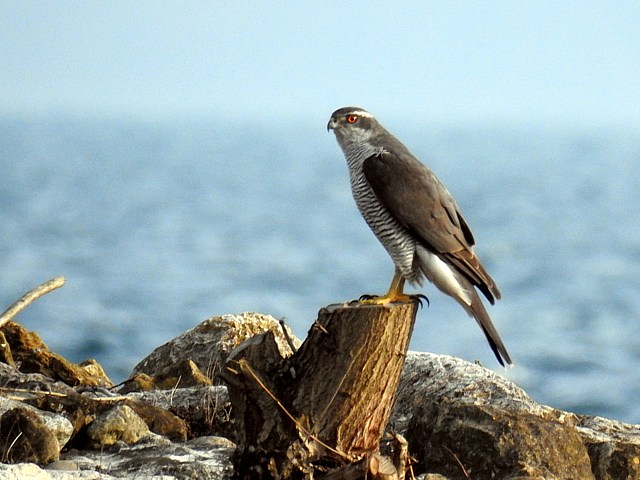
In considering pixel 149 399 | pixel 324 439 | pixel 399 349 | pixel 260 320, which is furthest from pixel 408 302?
pixel 260 320

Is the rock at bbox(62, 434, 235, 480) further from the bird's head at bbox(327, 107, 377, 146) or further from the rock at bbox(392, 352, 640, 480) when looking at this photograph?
the bird's head at bbox(327, 107, 377, 146)

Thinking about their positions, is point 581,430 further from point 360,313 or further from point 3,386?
point 3,386

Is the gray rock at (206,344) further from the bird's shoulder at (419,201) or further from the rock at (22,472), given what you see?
the rock at (22,472)

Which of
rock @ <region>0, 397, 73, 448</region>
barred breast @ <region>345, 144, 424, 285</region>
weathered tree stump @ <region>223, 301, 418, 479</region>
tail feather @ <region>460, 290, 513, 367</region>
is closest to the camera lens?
weathered tree stump @ <region>223, 301, 418, 479</region>

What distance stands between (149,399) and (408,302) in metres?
2.28

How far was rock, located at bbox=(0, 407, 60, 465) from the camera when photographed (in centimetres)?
609

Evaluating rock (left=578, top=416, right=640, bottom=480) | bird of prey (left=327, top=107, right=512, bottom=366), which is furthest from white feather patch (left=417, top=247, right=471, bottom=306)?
rock (left=578, top=416, right=640, bottom=480)

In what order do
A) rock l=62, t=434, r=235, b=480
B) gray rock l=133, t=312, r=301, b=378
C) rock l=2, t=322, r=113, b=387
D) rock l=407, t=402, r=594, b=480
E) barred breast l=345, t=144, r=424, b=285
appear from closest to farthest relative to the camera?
1. rock l=62, t=434, r=235, b=480
2. rock l=407, t=402, r=594, b=480
3. barred breast l=345, t=144, r=424, b=285
4. rock l=2, t=322, r=113, b=387
5. gray rock l=133, t=312, r=301, b=378

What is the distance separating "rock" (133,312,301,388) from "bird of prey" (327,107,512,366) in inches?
70.8

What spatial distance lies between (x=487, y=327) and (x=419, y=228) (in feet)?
2.42

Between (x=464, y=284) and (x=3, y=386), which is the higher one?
(x=464, y=284)

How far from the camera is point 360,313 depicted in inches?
228

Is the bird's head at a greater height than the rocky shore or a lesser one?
greater

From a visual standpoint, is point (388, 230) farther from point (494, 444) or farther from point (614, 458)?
point (614, 458)
